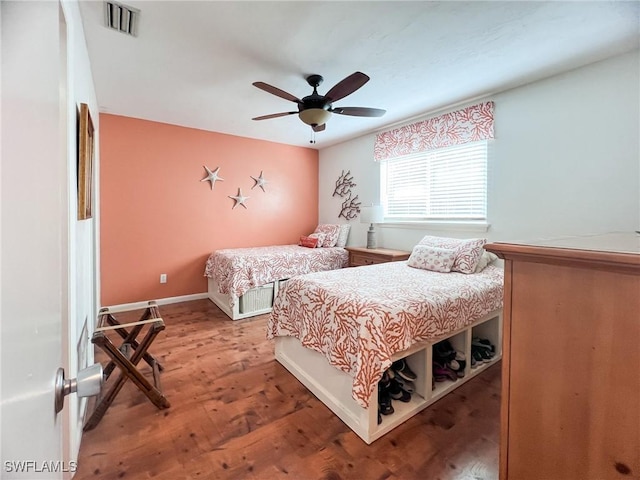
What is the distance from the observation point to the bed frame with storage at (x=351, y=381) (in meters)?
1.60

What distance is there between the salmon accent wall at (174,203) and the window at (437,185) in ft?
6.03

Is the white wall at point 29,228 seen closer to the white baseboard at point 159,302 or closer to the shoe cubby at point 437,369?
the shoe cubby at point 437,369

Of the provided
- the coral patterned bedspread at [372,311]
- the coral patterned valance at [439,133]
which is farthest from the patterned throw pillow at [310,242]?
the coral patterned bedspread at [372,311]

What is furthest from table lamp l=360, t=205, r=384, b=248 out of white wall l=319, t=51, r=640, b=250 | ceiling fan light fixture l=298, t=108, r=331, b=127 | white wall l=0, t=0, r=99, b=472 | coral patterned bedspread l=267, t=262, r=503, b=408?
→ white wall l=0, t=0, r=99, b=472

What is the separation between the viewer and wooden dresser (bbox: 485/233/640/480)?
629 mm

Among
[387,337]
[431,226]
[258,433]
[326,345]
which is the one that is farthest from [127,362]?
[431,226]

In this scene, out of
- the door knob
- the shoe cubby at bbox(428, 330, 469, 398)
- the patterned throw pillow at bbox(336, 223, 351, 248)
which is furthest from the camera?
the patterned throw pillow at bbox(336, 223, 351, 248)

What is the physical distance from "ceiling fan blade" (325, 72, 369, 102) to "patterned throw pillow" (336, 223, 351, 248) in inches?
93.1

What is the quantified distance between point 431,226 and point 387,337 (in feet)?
7.29

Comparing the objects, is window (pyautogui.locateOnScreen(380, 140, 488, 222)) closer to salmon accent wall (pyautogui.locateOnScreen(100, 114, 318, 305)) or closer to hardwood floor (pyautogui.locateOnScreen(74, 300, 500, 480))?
hardwood floor (pyautogui.locateOnScreen(74, 300, 500, 480))

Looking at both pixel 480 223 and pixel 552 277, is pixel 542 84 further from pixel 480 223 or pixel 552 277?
pixel 552 277

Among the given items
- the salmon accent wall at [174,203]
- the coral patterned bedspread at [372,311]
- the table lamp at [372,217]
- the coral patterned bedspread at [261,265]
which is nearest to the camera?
the coral patterned bedspread at [372,311]

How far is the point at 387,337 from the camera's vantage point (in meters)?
1.53

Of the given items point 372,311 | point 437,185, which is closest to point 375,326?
point 372,311
